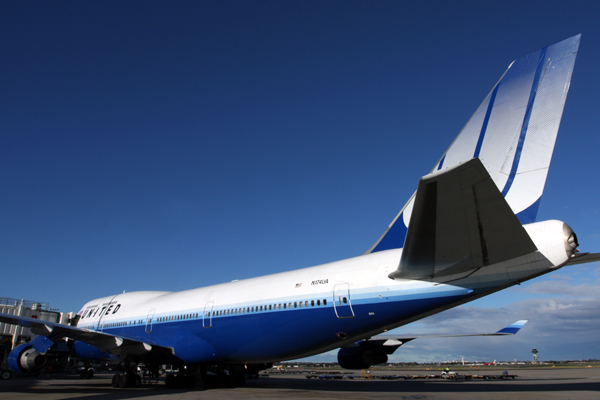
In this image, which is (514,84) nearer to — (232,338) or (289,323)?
(289,323)

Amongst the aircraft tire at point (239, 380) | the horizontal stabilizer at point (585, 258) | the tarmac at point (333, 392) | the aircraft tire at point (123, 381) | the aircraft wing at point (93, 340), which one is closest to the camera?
the horizontal stabilizer at point (585, 258)

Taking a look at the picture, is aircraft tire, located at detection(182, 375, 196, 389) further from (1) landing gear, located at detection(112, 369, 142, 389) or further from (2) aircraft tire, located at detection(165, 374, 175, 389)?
(1) landing gear, located at detection(112, 369, 142, 389)

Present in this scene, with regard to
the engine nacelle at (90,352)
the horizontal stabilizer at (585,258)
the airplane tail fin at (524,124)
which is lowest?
the engine nacelle at (90,352)

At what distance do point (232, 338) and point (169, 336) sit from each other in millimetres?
3344

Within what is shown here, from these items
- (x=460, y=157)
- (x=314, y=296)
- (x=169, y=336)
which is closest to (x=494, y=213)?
(x=460, y=157)

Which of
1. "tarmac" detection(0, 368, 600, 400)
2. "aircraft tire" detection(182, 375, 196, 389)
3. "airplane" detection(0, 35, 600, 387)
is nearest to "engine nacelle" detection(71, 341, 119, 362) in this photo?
"airplane" detection(0, 35, 600, 387)

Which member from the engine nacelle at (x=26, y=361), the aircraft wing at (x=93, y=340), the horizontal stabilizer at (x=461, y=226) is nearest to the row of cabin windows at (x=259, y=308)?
the aircraft wing at (x=93, y=340)

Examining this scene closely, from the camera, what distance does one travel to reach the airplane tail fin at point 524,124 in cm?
705

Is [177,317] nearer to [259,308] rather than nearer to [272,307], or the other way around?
[259,308]

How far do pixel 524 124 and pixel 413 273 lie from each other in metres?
3.44

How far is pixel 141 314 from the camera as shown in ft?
51.7

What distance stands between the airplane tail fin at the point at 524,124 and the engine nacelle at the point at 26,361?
15.0 meters

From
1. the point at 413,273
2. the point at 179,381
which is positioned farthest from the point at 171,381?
→ the point at 413,273

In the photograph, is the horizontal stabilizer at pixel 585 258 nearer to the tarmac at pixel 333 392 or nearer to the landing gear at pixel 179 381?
the tarmac at pixel 333 392
